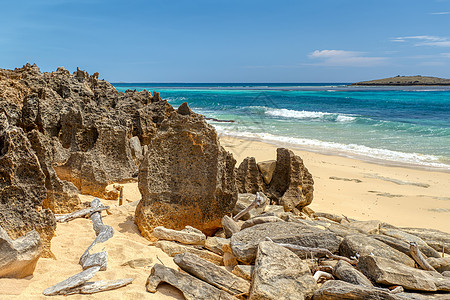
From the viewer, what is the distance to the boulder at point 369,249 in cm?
379

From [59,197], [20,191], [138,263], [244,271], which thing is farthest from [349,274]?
[59,197]

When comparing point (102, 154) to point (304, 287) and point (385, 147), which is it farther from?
point (385, 147)

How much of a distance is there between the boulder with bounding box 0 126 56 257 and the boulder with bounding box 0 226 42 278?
307mm

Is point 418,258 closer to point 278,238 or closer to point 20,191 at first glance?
point 278,238

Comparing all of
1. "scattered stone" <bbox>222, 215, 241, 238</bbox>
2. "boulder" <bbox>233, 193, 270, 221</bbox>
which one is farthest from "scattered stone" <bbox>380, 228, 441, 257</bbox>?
"scattered stone" <bbox>222, 215, 241, 238</bbox>

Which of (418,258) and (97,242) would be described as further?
(418,258)

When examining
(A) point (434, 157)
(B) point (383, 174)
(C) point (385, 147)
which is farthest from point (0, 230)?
(C) point (385, 147)

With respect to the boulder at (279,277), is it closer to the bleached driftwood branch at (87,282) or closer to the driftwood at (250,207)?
the bleached driftwood branch at (87,282)

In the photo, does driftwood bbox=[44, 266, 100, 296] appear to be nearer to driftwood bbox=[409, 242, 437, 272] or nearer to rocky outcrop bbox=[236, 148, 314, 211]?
driftwood bbox=[409, 242, 437, 272]

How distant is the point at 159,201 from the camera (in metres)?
4.49

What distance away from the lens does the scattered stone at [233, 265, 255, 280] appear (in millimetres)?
3255

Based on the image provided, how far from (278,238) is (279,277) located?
737 millimetres

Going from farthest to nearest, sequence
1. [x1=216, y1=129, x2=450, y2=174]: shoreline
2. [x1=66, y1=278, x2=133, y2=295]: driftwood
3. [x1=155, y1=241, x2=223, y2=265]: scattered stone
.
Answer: [x1=216, y1=129, x2=450, y2=174]: shoreline < [x1=155, y1=241, x2=223, y2=265]: scattered stone < [x1=66, y1=278, x2=133, y2=295]: driftwood

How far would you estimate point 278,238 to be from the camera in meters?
3.73
